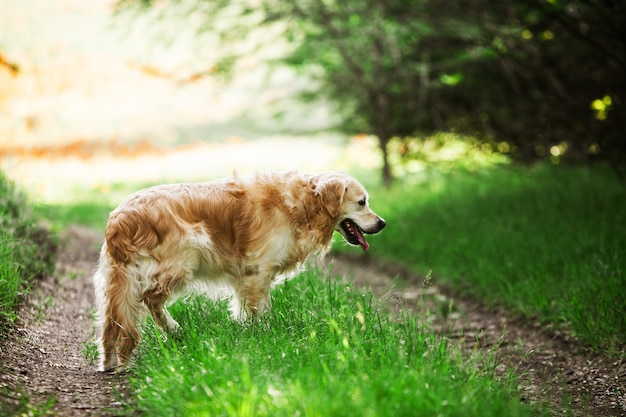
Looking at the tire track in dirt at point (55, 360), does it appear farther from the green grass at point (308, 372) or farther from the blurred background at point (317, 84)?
the blurred background at point (317, 84)

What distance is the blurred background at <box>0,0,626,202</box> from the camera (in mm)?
8820

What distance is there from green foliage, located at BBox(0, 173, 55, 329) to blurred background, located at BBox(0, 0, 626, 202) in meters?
1.28

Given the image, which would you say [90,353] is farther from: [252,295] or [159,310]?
[252,295]

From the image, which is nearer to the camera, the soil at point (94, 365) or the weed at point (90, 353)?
the soil at point (94, 365)

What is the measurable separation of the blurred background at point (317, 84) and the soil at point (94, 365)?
2.07m

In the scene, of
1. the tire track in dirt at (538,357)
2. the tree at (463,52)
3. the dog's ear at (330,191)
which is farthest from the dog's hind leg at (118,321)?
the tree at (463,52)

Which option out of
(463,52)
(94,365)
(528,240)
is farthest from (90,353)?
(463,52)

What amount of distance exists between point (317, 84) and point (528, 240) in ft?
19.4

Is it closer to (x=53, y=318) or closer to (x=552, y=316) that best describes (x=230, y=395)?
(x=53, y=318)

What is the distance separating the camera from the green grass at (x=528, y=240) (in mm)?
5238

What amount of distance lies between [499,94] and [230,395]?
33.4ft

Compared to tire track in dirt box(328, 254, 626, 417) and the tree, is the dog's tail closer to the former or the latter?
tire track in dirt box(328, 254, 626, 417)

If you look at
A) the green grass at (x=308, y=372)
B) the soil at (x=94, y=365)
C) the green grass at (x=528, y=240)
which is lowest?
the green grass at (x=528, y=240)

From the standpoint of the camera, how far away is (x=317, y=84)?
11.8 m
